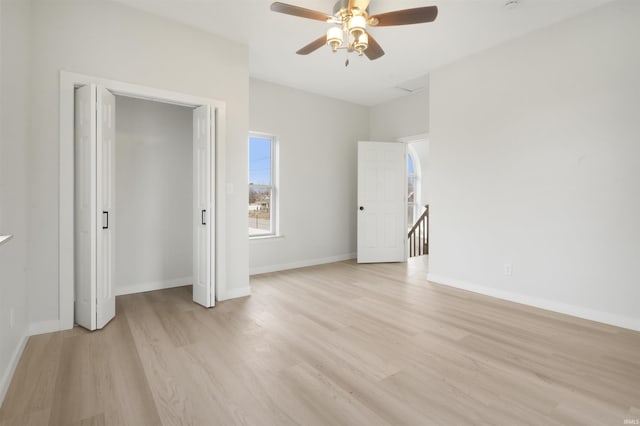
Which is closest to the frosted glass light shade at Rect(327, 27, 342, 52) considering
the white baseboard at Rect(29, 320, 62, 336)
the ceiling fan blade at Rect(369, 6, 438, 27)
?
the ceiling fan blade at Rect(369, 6, 438, 27)

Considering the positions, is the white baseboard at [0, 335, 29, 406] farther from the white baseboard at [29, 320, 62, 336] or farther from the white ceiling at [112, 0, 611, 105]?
the white ceiling at [112, 0, 611, 105]

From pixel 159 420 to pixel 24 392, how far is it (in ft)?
3.05

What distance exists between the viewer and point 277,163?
5.15m

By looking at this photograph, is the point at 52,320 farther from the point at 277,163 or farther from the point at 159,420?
the point at 277,163

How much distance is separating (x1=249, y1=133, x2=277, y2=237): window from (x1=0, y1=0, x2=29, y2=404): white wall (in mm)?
2888

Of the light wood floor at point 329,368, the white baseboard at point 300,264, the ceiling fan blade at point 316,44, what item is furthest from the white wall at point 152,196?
the ceiling fan blade at point 316,44

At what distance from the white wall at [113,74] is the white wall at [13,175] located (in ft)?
0.36

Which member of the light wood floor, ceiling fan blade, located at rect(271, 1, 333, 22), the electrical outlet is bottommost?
the light wood floor

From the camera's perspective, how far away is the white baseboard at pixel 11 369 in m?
1.78

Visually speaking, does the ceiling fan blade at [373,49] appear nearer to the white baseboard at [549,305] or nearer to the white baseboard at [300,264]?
the white baseboard at [549,305]

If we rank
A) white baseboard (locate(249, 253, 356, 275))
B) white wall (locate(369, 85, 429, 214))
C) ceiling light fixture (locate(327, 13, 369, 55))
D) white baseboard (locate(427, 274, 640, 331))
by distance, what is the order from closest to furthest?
1. ceiling light fixture (locate(327, 13, 369, 55))
2. white baseboard (locate(427, 274, 640, 331))
3. white baseboard (locate(249, 253, 356, 275))
4. white wall (locate(369, 85, 429, 214))

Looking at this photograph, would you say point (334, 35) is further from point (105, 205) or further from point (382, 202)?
point (382, 202)

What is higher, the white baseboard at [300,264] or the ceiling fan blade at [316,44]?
the ceiling fan blade at [316,44]

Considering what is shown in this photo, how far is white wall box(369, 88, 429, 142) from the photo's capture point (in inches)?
211
